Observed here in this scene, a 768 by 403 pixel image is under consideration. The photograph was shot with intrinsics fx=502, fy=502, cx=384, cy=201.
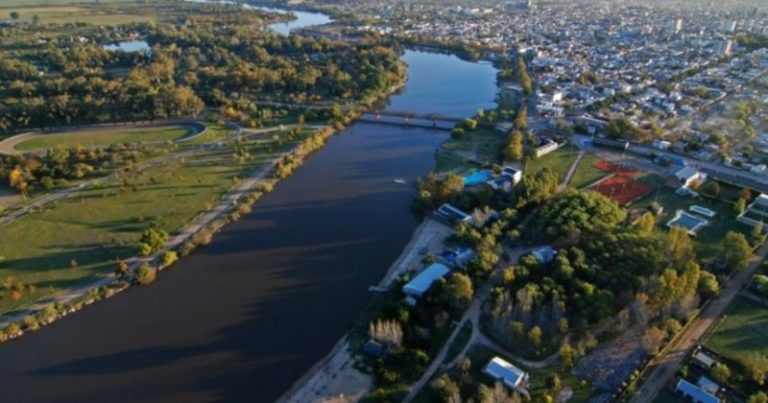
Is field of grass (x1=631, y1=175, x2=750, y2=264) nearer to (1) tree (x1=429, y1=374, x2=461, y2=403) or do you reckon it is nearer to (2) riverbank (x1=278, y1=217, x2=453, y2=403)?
(1) tree (x1=429, y1=374, x2=461, y2=403)

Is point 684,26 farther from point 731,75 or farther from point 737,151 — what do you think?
point 737,151

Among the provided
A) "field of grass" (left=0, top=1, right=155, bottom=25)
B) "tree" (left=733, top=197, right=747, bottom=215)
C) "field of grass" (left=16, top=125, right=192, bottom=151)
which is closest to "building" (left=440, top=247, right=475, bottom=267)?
"tree" (left=733, top=197, right=747, bottom=215)

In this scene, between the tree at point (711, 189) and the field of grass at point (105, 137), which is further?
the field of grass at point (105, 137)

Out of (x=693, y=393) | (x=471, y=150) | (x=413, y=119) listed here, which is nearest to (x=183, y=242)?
(x=471, y=150)

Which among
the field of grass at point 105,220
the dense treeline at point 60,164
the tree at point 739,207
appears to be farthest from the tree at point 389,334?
the dense treeline at point 60,164

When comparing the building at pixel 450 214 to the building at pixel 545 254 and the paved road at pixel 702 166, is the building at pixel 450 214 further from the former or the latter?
the paved road at pixel 702 166

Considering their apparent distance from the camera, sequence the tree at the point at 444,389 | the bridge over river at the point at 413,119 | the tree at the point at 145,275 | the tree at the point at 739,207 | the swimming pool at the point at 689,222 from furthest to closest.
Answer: the bridge over river at the point at 413,119 < the tree at the point at 739,207 < the swimming pool at the point at 689,222 < the tree at the point at 145,275 < the tree at the point at 444,389

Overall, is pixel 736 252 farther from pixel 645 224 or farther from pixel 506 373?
pixel 506 373
